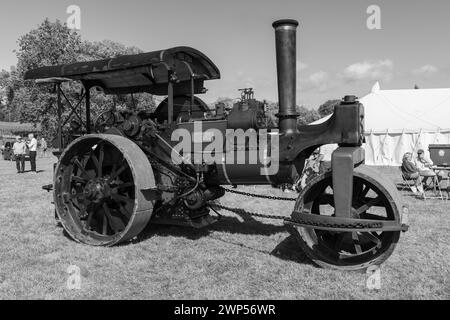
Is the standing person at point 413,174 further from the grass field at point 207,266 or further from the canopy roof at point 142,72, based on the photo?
the canopy roof at point 142,72

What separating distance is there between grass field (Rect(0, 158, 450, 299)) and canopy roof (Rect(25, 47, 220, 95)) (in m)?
2.10

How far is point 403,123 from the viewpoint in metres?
18.9

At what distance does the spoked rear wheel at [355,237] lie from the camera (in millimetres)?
4051

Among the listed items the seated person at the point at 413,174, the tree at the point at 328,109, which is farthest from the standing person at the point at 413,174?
the tree at the point at 328,109

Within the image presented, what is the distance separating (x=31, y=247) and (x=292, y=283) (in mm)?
3324

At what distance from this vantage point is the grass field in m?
3.83

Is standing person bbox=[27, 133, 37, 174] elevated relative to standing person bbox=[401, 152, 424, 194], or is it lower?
elevated

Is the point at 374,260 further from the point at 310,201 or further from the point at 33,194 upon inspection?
the point at 33,194

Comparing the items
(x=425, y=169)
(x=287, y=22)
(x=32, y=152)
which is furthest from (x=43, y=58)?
(x=287, y=22)

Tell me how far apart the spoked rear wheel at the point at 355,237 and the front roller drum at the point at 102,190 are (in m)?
1.85

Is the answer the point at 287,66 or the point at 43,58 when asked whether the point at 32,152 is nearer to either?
the point at 287,66

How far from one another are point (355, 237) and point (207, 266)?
1.62 m

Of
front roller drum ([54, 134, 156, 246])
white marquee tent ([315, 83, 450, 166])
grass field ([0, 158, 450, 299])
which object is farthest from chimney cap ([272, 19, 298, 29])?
white marquee tent ([315, 83, 450, 166])

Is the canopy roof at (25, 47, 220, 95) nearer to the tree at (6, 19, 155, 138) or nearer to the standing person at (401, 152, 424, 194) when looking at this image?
the standing person at (401, 152, 424, 194)
